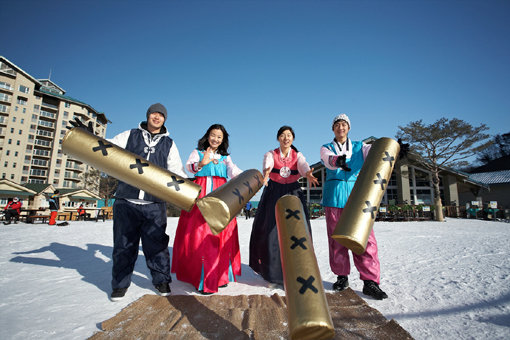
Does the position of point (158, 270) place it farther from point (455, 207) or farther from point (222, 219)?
point (455, 207)

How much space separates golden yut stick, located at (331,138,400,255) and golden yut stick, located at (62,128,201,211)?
1538 millimetres

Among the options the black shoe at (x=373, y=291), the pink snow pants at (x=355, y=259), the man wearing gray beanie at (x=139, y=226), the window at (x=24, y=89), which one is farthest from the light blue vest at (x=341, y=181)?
the window at (x=24, y=89)

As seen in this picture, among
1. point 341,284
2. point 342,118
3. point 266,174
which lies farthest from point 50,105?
point 341,284

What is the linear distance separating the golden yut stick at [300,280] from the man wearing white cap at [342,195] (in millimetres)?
1193

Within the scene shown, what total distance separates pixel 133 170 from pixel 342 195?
8.50ft

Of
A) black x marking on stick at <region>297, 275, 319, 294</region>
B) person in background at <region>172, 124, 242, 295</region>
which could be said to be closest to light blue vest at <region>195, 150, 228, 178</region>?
person in background at <region>172, 124, 242, 295</region>

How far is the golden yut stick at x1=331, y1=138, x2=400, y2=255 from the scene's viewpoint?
2.22m

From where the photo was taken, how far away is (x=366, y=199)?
2447 mm

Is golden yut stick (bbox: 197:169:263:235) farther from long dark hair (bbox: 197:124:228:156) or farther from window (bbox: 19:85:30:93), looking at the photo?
window (bbox: 19:85:30:93)

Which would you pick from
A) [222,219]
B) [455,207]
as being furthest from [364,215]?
[455,207]

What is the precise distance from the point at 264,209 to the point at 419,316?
2.21 meters

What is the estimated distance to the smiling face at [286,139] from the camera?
12.4 ft

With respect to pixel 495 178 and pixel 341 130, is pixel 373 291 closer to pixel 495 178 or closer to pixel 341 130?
pixel 341 130

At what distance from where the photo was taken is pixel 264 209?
3854 mm
